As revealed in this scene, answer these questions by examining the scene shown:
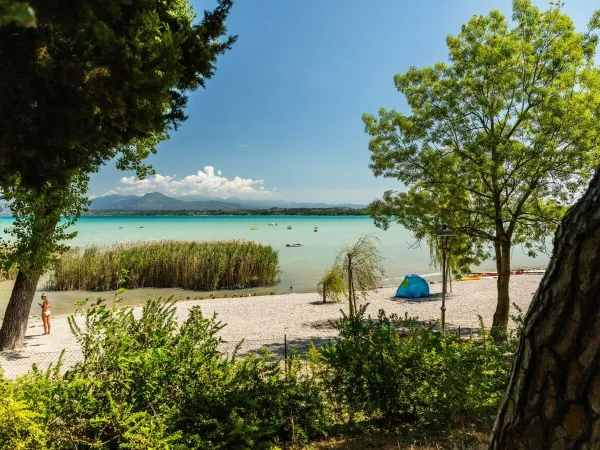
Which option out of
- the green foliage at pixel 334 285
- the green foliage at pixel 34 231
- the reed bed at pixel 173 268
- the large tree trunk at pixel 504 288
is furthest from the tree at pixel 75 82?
the reed bed at pixel 173 268

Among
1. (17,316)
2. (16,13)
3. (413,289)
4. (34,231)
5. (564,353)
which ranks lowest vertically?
(413,289)

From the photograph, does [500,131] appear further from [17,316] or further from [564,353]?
[17,316]

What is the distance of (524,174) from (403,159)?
3.26 meters

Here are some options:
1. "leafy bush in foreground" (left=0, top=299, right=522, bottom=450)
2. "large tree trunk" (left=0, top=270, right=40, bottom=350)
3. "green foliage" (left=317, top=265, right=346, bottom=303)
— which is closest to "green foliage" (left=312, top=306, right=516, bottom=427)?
"leafy bush in foreground" (left=0, top=299, right=522, bottom=450)

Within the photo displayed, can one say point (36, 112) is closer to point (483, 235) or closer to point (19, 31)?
point (19, 31)

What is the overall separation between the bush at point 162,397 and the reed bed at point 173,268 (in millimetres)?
20992

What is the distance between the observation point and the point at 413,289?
20312 millimetres

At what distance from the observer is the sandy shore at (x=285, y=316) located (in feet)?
37.0

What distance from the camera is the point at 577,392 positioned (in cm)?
120

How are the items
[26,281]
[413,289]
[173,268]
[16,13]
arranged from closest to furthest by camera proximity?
[16,13], [26,281], [413,289], [173,268]

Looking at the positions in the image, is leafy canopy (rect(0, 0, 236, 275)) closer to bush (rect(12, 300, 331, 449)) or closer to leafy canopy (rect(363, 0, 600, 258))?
bush (rect(12, 300, 331, 449))

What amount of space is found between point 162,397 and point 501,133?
441 inches

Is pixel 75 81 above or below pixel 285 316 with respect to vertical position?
above

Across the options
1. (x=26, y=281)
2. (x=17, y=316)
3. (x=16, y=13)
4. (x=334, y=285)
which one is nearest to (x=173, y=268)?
(x=334, y=285)
